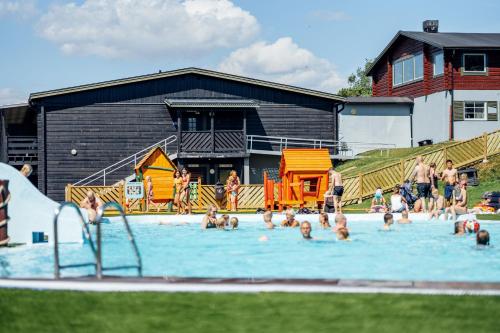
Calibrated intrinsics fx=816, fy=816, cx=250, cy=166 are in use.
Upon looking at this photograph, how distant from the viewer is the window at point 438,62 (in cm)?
4188

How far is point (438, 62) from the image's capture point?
1671 inches

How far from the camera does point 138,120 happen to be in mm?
38062

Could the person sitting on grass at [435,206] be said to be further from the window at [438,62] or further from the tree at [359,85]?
the tree at [359,85]

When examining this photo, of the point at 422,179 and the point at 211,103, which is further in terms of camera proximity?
the point at 211,103

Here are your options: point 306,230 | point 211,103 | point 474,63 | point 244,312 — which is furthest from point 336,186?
point 474,63

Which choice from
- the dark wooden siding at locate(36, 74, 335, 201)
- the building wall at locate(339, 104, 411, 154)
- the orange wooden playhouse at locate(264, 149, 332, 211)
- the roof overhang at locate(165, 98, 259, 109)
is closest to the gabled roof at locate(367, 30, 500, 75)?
the building wall at locate(339, 104, 411, 154)

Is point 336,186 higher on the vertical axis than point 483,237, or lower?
higher

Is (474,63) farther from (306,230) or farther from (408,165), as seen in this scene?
(306,230)

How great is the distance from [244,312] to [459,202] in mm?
15318

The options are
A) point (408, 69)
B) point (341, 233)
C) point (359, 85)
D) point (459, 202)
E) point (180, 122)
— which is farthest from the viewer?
point (359, 85)

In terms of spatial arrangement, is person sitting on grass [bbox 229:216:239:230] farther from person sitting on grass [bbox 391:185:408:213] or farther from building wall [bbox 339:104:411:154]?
building wall [bbox 339:104:411:154]

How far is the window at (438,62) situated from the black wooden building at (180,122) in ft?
20.4

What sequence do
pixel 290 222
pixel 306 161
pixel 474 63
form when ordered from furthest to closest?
pixel 474 63 → pixel 306 161 → pixel 290 222

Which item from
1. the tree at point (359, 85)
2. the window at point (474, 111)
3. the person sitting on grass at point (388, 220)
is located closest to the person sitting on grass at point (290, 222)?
the person sitting on grass at point (388, 220)
